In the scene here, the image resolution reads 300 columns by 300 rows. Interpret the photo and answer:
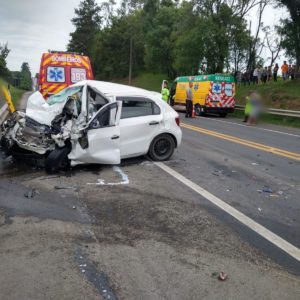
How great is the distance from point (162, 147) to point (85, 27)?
8094 cm

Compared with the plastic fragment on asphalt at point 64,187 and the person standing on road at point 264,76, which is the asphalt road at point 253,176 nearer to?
the plastic fragment on asphalt at point 64,187

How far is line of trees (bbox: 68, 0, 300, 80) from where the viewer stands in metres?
33.3

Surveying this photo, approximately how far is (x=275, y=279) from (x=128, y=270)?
136cm

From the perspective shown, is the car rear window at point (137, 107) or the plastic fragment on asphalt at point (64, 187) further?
the car rear window at point (137, 107)

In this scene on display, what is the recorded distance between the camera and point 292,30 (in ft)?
88.7

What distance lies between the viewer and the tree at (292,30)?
2612 cm

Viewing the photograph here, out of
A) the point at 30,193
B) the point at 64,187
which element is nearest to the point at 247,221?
the point at 64,187

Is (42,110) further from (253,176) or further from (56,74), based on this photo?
(56,74)

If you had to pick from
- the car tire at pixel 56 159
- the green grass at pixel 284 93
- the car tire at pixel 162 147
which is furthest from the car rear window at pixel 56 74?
the green grass at pixel 284 93

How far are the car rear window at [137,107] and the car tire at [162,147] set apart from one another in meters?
0.58

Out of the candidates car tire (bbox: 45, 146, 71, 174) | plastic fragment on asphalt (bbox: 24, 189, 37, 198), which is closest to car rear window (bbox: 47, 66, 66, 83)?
car tire (bbox: 45, 146, 71, 174)

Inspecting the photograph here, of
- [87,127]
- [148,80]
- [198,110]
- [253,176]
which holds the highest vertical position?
[148,80]

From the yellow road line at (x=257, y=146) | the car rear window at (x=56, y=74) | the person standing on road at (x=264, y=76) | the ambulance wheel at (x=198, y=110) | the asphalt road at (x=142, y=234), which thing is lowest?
the asphalt road at (x=142, y=234)

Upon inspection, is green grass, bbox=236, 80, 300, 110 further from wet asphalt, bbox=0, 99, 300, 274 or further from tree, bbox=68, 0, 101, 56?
tree, bbox=68, 0, 101, 56
